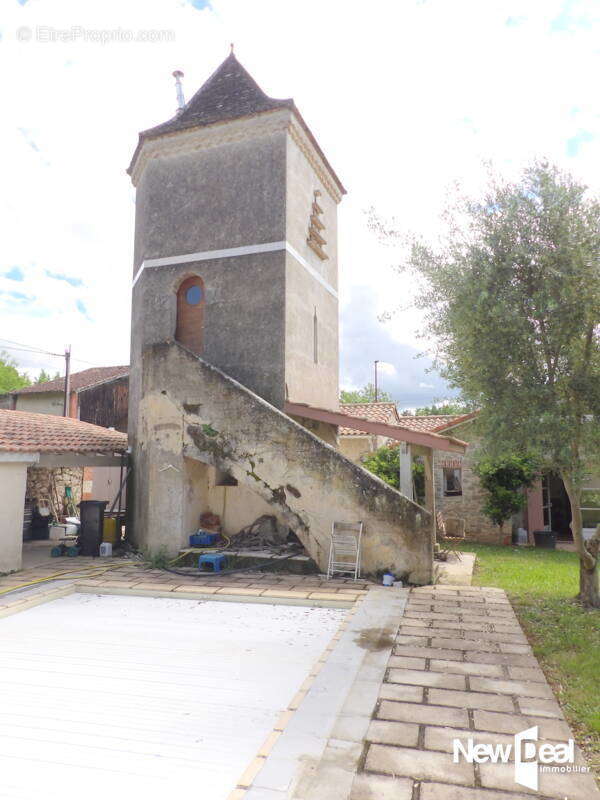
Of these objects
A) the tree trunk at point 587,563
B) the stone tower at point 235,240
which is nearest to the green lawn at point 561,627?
the tree trunk at point 587,563

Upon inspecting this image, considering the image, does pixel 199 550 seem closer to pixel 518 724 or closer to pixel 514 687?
pixel 514 687

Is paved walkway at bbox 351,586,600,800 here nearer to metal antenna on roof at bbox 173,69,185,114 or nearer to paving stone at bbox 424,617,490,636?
paving stone at bbox 424,617,490,636

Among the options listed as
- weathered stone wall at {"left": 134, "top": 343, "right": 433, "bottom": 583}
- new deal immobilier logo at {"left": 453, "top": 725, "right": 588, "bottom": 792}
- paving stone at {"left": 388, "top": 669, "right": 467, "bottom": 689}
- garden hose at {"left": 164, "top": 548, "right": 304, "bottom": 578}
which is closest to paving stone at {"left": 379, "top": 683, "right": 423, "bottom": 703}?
paving stone at {"left": 388, "top": 669, "right": 467, "bottom": 689}

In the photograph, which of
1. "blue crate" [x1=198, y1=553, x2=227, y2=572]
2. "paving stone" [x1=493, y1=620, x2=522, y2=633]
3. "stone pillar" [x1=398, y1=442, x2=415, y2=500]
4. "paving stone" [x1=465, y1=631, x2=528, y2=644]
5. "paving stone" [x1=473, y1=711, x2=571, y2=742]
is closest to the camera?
"paving stone" [x1=473, y1=711, x2=571, y2=742]

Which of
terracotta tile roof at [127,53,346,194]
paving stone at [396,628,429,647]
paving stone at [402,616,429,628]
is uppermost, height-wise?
terracotta tile roof at [127,53,346,194]

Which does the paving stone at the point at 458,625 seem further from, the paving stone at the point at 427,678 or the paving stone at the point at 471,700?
the paving stone at the point at 471,700

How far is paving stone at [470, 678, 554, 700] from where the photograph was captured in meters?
4.83

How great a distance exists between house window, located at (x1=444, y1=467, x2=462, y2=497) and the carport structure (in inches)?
403

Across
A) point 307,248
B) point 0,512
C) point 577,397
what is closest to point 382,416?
point 307,248

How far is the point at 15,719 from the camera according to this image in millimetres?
4441

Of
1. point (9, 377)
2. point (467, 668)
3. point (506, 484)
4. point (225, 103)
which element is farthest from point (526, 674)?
point (9, 377)

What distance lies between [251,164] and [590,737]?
11980 millimetres

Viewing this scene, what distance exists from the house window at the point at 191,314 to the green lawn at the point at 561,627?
8028mm

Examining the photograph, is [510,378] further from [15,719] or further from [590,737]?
[15,719]
